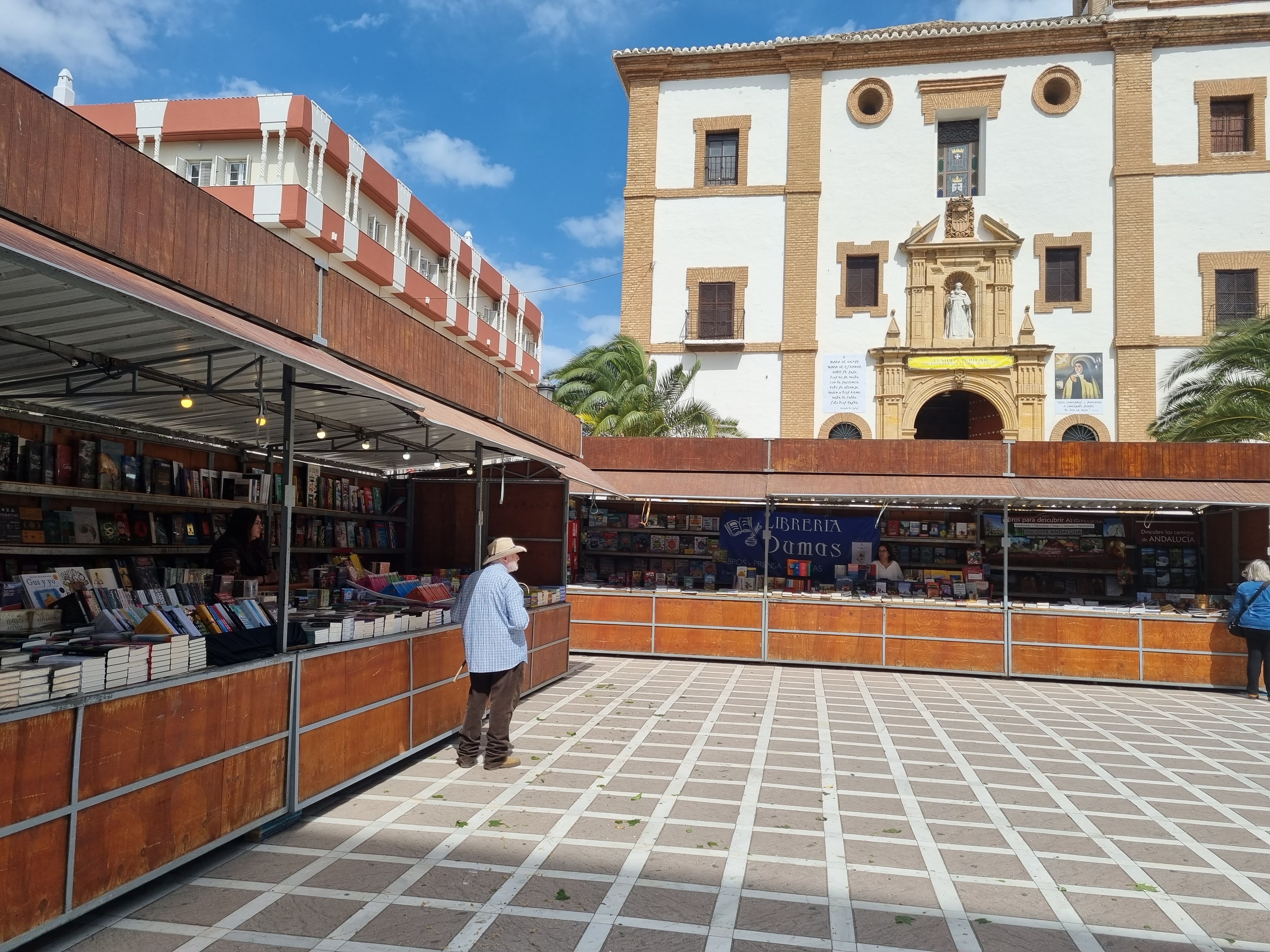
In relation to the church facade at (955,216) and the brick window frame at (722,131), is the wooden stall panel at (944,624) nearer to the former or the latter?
the church facade at (955,216)

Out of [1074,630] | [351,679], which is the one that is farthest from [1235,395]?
[351,679]

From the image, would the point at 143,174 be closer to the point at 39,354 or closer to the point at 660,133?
the point at 39,354

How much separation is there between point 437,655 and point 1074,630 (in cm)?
812

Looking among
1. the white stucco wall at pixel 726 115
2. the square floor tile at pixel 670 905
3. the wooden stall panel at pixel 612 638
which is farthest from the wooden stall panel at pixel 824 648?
the white stucco wall at pixel 726 115

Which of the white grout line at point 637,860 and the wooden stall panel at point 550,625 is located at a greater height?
the wooden stall panel at point 550,625

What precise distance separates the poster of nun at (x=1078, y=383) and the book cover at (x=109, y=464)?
21.7 meters

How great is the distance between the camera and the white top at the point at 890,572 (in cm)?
1216

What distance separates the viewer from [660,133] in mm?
24734

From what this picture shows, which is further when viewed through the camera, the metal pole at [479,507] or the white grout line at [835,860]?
the metal pole at [479,507]

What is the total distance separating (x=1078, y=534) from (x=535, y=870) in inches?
407

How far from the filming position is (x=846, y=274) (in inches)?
932

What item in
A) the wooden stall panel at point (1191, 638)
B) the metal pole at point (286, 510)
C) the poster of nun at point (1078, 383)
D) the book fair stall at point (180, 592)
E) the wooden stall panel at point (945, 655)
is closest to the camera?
the book fair stall at point (180, 592)

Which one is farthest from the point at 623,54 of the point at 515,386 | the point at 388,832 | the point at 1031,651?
the point at 388,832

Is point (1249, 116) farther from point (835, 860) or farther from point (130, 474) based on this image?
point (130, 474)
